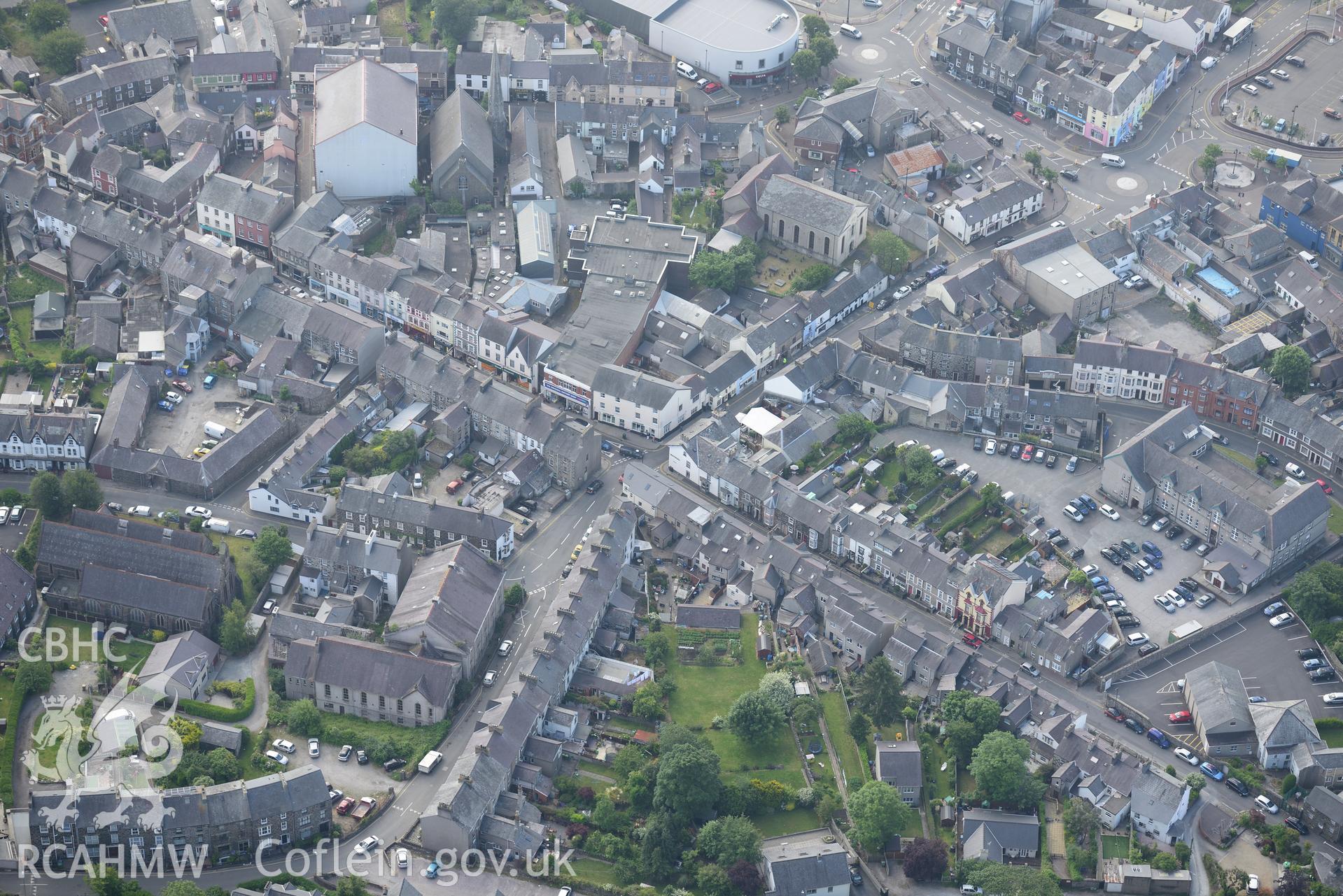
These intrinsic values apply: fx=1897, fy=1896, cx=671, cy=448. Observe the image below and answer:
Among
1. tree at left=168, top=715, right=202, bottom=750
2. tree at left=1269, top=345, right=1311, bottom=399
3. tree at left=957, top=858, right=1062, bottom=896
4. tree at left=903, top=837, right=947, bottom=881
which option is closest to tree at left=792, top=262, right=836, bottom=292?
tree at left=1269, top=345, right=1311, bottom=399

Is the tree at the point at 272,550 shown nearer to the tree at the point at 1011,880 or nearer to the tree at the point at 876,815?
the tree at the point at 876,815

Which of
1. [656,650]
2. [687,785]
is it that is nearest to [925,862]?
[687,785]

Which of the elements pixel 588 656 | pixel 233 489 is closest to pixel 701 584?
pixel 588 656

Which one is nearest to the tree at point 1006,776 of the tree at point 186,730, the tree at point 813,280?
the tree at point 186,730

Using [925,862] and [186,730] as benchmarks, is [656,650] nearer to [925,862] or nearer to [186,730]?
[925,862]

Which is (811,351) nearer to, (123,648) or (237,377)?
(237,377)

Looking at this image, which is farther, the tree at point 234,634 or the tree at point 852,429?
the tree at point 852,429
